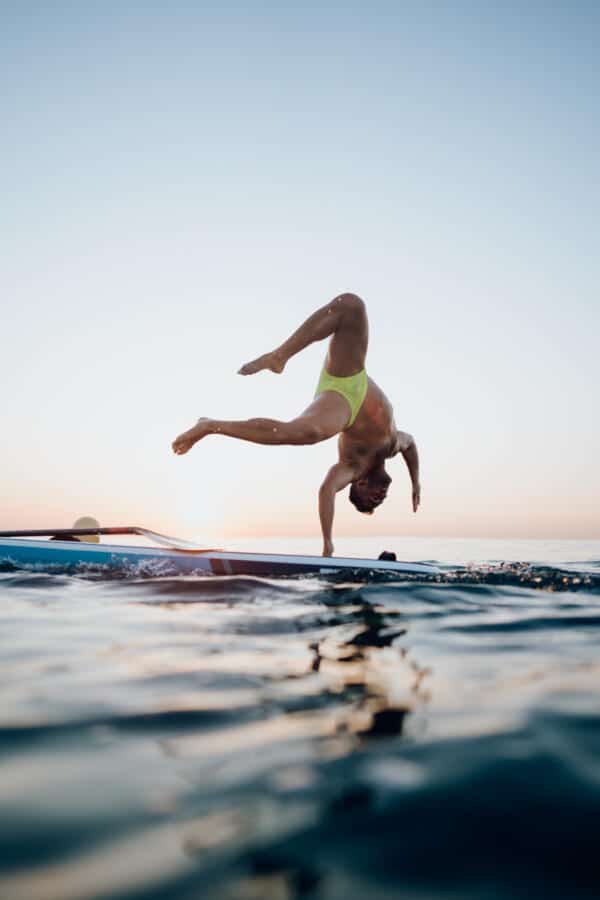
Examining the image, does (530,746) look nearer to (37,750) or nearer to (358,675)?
(358,675)

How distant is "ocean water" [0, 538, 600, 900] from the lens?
90 centimetres

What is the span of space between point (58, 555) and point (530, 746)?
240 inches

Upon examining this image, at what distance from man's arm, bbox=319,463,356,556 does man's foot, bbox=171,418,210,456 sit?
1.90 metres

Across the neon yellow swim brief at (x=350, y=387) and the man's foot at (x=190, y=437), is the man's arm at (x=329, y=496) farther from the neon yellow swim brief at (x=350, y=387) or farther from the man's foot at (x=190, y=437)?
the man's foot at (x=190, y=437)

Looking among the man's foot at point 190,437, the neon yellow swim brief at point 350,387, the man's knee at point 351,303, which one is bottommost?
the man's foot at point 190,437

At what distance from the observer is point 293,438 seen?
5.61 meters

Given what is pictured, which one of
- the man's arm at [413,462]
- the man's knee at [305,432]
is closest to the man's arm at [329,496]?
the man's arm at [413,462]

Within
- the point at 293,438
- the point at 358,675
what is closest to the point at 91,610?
the point at 358,675

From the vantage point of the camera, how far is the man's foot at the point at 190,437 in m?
5.41

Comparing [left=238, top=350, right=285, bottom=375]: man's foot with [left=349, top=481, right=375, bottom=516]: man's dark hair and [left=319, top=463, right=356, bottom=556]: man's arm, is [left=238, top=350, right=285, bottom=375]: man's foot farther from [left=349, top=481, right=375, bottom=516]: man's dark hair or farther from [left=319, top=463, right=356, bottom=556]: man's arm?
[left=349, top=481, right=375, bottom=516]: man's dark hair

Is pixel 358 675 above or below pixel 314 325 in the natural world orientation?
below

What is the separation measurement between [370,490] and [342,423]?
156 centimetres

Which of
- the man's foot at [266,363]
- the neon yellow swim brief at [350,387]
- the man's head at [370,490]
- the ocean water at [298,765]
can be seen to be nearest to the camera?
the ocean water at [298,765]

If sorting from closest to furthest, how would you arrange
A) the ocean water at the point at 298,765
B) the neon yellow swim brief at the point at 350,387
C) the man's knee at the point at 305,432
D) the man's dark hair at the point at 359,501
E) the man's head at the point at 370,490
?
the ocean water at the point at 298,765, the man's knee at the point at 305,432, the neon yellow swim brief at the point at 350,387, the man's head at the point at 370,490, the man's dark hair at the point at 359,501
